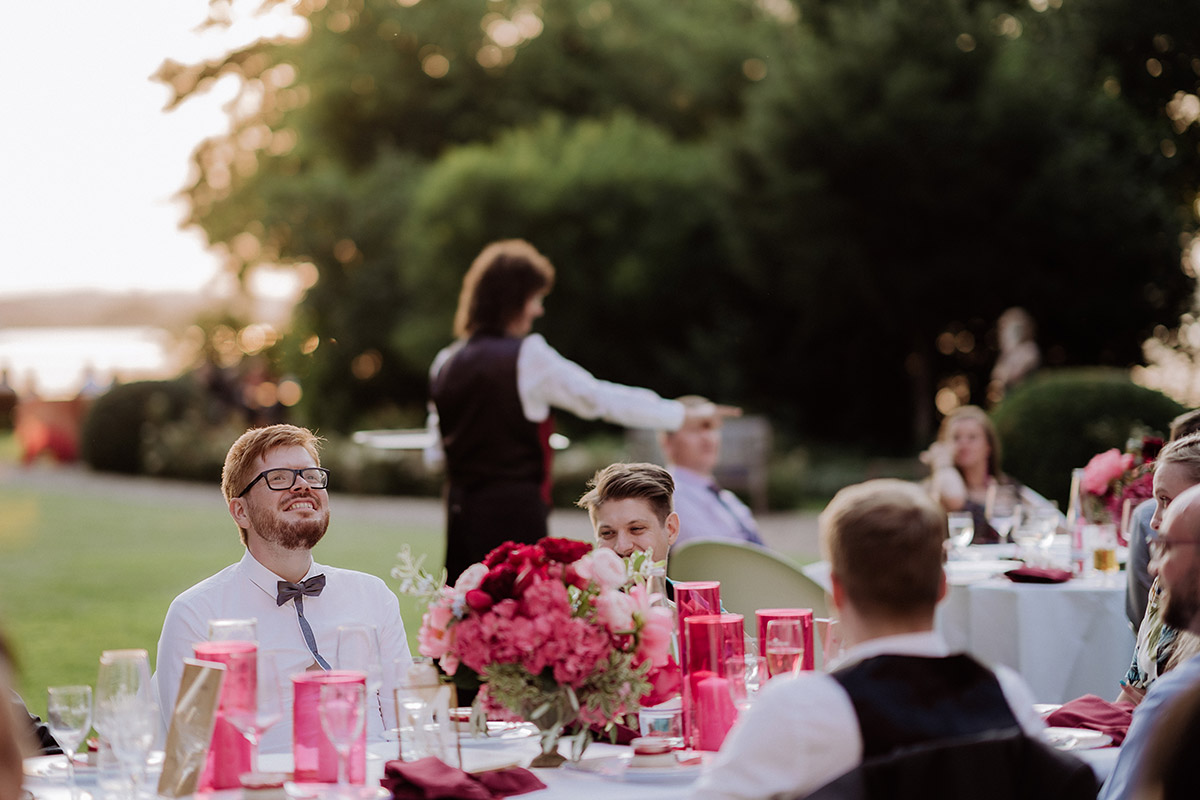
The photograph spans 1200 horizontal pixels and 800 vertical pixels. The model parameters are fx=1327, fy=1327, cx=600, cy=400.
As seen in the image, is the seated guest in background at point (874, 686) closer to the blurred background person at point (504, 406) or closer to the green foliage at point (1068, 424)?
the blurred background person at point (504, 406)

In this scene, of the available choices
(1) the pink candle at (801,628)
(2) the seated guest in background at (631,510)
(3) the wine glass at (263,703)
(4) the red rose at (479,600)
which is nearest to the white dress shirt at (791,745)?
(4) the red rose at (479,600)

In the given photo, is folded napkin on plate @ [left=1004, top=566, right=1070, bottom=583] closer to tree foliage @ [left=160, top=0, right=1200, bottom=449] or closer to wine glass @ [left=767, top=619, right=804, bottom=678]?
wine glass @ [left=767, top=619, right=804, bottom=678]

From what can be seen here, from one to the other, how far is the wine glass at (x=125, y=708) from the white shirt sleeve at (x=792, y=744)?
1.01 metres

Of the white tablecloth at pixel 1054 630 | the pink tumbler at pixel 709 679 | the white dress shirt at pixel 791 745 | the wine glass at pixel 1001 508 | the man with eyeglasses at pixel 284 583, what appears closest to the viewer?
the white dress shirt at pixel 791 745

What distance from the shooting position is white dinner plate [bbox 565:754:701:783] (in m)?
2.34

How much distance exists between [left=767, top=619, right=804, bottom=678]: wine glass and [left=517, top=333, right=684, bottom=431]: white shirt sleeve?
9.17 feet

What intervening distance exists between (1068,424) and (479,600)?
8.00 m

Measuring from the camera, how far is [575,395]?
5453mm

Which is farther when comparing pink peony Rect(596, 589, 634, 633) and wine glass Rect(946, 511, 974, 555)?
wine glass Rect(946, 511, 974, 555)

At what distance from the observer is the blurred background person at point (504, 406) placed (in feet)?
18.0

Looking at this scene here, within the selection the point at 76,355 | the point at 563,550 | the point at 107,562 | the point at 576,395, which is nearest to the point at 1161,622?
the point at 563,550

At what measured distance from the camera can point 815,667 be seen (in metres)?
2.78

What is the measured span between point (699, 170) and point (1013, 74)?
5.43 meters

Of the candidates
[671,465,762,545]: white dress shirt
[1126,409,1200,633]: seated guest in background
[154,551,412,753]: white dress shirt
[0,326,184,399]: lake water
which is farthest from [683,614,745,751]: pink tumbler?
[0,326,184,399]: lake water
